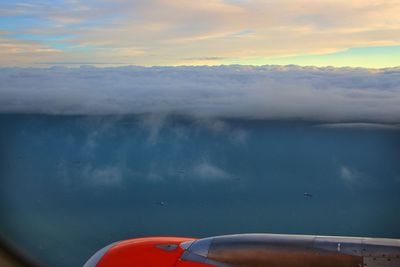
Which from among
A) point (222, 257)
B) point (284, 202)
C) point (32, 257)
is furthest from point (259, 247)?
point (284, 202)

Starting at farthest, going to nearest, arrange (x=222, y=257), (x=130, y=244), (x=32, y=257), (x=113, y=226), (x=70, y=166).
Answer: (x=70, y=166), (x=113, y=226), (x=32, y=257), (x=130, y=244), (x=222, y=257)

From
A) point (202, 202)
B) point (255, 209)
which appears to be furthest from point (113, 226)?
point (255, 209)

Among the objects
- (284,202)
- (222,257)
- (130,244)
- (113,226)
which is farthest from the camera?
(284,202)

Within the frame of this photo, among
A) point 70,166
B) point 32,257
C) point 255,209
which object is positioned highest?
point 32,257

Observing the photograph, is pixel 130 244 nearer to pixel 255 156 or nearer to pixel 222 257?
pixel 222 257

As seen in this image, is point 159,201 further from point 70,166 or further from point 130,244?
point 130,244

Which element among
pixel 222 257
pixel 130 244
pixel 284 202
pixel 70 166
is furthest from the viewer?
pixel 70 166

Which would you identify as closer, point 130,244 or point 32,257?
point 130,244

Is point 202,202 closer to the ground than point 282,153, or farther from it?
closer to the ground

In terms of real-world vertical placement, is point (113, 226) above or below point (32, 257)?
below
